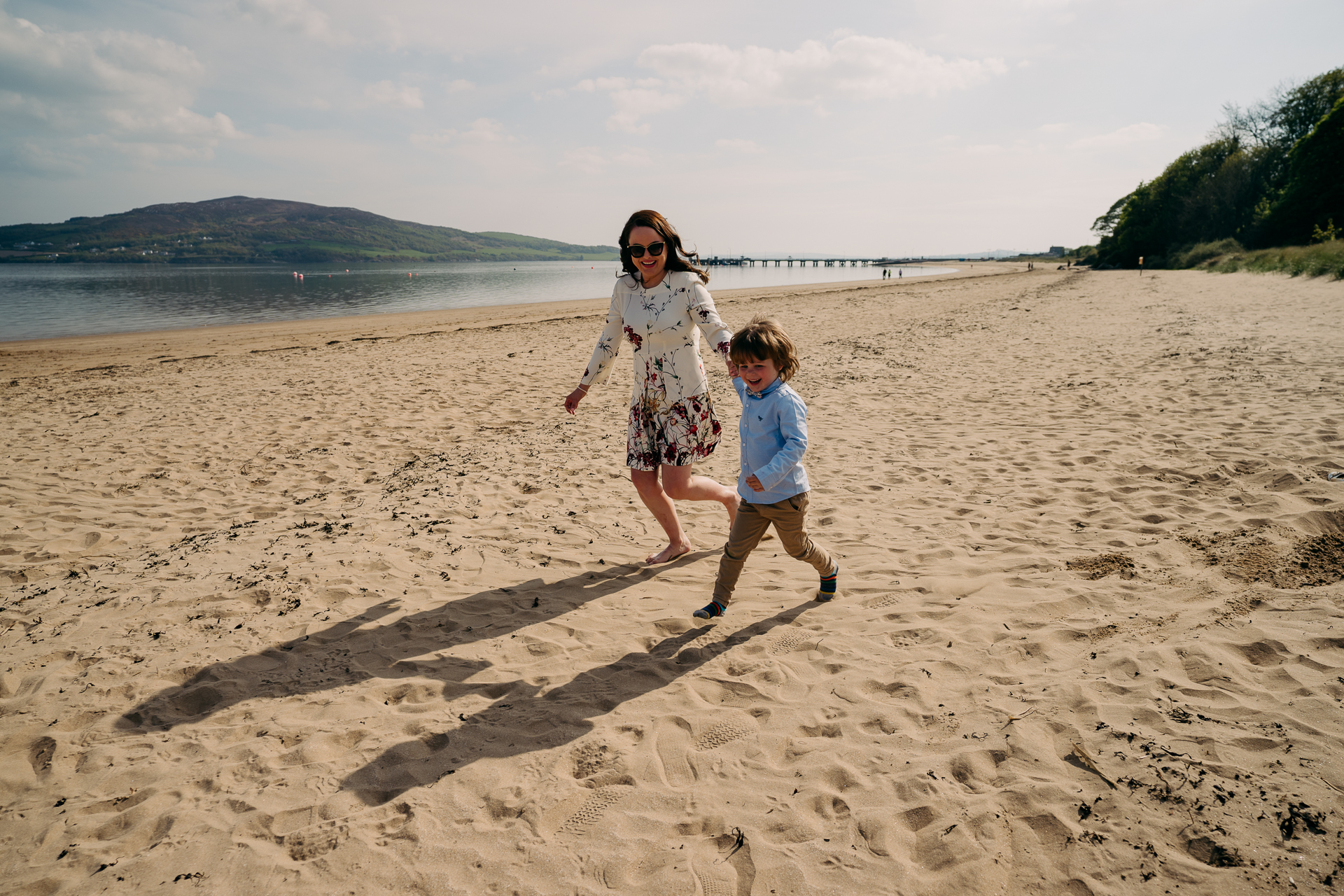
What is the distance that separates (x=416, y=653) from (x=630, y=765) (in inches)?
60.0

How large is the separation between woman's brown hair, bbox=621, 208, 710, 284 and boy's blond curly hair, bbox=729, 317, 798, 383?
640 millimetres

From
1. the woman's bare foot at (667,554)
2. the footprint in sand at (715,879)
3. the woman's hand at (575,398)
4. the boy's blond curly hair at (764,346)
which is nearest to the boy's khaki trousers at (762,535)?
the boy's blond curly hair at (764,346)

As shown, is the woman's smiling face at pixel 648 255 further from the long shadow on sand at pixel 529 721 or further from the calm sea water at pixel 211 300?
the calm sea water at pixel 211 300

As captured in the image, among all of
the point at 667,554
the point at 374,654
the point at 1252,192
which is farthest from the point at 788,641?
the point at 1252,192

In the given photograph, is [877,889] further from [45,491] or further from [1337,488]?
[45,491]

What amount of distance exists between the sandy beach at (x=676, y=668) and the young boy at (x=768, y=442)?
603mm

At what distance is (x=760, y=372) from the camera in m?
3.19

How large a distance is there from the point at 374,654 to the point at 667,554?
6.40 feet

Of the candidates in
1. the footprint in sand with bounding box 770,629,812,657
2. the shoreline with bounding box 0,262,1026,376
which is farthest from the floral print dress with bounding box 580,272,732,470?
the shoreline with bounding box 0,262,1026,376

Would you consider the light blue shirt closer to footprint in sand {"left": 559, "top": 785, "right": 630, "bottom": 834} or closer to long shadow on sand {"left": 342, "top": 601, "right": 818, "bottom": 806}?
long shadow on sand {"left": 342, "top": 601, "right": 818, "bottom": 806}

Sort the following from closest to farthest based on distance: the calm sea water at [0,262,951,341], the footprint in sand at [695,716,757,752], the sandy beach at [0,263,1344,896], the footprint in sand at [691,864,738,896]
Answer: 1. the footprint in sand at [691,864,738,896]
2. the sandy beach at [0,263,1344,896]
3. the footprint in sand at [695,716,757,752]
4. the calm sea water at [0,262,951,341]

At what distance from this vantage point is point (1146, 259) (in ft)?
195

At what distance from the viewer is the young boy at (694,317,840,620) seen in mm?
3117

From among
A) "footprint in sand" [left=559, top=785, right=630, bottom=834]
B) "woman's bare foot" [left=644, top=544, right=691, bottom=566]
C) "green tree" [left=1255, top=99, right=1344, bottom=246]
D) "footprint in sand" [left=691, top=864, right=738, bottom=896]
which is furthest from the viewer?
Answer: "green tree" [left=1255, top=99, right=1344, bottom=246]
